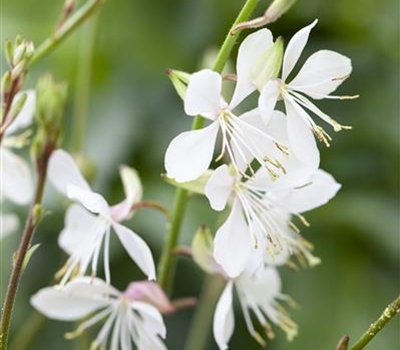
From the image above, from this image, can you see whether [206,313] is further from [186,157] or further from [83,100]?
[186,157]

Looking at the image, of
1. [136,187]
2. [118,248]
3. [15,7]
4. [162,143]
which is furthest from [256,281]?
[15,7]

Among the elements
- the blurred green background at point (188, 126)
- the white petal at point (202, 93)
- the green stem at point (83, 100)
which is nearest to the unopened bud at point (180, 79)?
the white petal at point (202, 93)

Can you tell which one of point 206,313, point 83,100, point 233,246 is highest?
point 83,100

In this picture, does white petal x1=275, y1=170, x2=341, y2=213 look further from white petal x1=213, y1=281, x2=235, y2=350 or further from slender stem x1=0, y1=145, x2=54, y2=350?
slender stem x1=0, y1=145, x2=54, y2=350

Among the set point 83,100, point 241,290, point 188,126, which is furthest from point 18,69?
point 188,126

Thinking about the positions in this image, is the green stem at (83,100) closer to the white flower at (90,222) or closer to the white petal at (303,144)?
the white flower at (90,222)

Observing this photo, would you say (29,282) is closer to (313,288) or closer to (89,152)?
(89,152)

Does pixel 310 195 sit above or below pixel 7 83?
below
